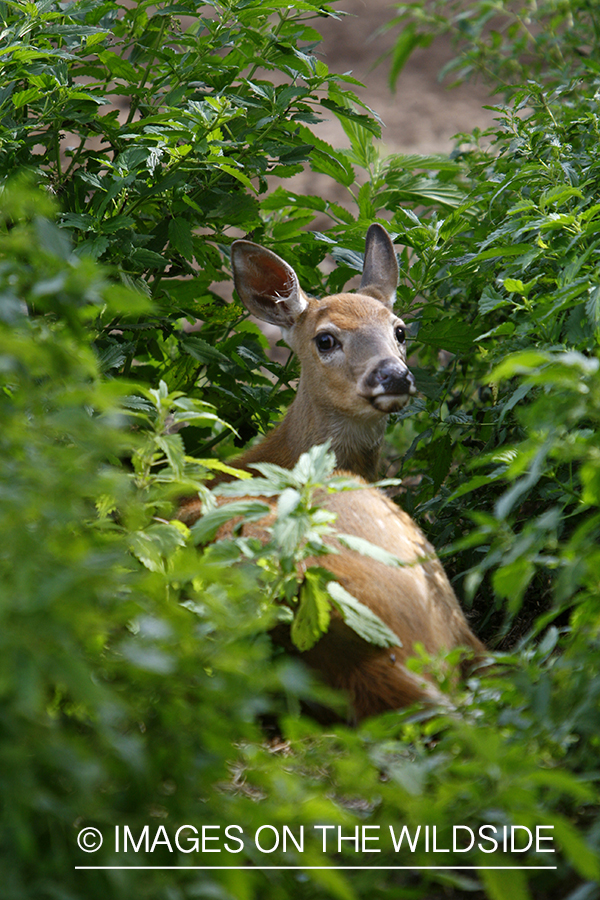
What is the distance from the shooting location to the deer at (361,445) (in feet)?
7.85

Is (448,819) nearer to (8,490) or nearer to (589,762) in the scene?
(589,762)

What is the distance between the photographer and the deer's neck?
397cm

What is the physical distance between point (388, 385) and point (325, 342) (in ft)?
1.57

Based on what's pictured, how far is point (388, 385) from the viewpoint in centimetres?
370

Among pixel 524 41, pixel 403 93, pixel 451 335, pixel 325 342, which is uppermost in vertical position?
pixel 524 41

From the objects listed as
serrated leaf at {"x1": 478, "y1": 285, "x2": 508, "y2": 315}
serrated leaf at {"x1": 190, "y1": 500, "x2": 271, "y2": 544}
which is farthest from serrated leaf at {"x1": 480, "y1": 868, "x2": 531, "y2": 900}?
serrated leaf at {"x1": 478, "y1": 285, "x2": 508, "y2": 315}

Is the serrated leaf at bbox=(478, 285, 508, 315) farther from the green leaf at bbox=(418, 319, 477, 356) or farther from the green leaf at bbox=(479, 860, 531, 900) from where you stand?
the green leaf at bbox=(479, 860, 531, 900)

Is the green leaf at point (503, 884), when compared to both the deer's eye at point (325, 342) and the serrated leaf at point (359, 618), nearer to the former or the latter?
the serrated leaf at point (359, 618)

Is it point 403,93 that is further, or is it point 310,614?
point 403,93

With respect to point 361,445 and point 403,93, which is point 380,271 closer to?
point 361,445

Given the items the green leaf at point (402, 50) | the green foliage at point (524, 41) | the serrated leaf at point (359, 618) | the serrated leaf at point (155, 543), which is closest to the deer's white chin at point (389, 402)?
the green leaf at point (402, 50)

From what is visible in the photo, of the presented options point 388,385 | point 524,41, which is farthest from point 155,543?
point 524,41

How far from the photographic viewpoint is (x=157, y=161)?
11.1 feet

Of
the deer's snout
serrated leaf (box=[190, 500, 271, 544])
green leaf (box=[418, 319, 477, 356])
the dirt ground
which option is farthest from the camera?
the dirt ground
